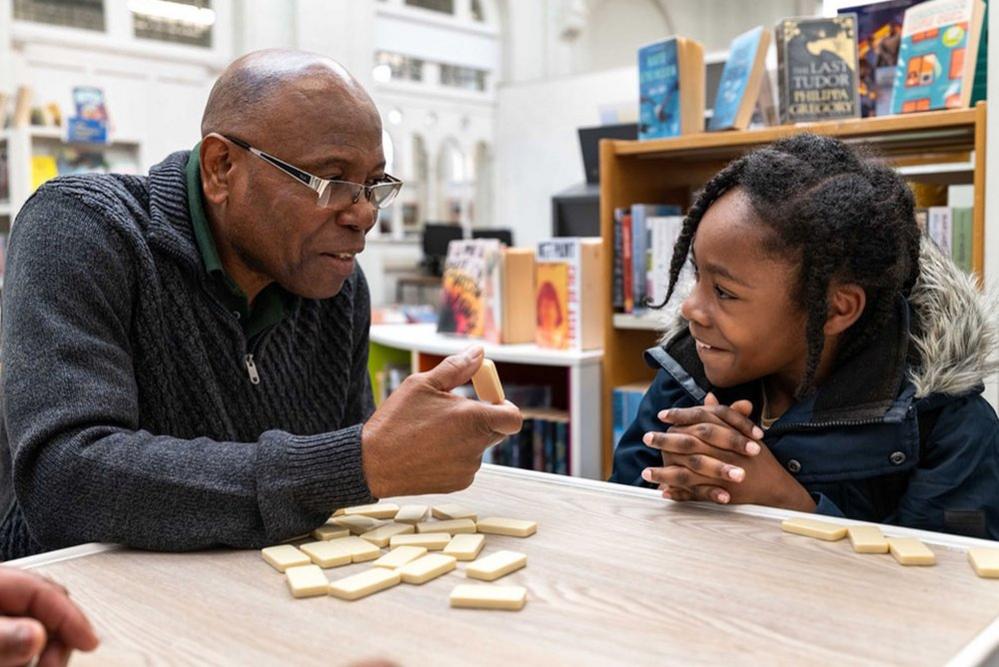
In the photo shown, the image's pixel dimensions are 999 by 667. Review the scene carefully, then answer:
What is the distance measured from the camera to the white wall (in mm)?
7064

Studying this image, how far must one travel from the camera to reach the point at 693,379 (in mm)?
1460

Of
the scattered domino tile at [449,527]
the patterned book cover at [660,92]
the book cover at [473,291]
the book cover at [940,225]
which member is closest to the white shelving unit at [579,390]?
the book cover at [473,291]

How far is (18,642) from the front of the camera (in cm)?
66

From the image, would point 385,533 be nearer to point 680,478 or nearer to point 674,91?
point 680,478

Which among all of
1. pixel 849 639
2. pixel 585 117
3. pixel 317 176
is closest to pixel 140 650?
pixel 849 639

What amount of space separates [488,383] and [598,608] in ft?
1.39

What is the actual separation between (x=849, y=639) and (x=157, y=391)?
0.96 meters

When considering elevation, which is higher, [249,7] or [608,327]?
[249,7]

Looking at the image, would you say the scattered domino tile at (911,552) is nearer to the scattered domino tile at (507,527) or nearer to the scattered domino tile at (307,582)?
the scattered domino tile at (507,527)

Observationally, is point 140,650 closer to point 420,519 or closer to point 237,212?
point 420,519

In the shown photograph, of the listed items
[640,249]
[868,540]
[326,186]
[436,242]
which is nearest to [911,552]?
[868,540]

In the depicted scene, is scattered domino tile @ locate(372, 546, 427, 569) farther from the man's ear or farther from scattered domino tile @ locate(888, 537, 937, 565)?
the man's ear

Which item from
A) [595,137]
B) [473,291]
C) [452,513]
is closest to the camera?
[452,513]

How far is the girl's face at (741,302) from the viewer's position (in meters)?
1.34
